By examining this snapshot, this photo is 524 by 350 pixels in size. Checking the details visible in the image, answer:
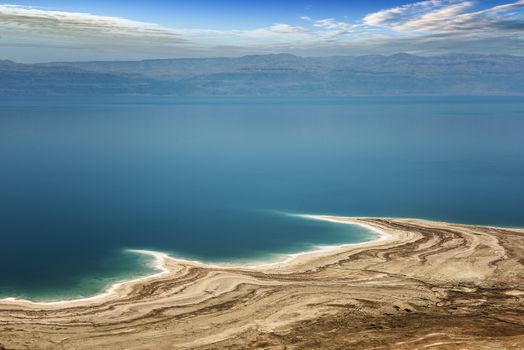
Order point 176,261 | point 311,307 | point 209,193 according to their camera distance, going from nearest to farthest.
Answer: point 311,307 → point 176,261 → point 209,193

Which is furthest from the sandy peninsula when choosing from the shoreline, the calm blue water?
the calm blue water

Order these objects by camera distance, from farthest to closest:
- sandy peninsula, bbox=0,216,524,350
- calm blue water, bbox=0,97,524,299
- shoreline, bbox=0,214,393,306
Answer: calm blue water, bbox=0,97,524,299, shoreline, bbox=0,214,393,306, sandy peninsula, bbox=0,216,524,350

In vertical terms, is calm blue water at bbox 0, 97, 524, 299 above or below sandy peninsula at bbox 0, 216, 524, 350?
below

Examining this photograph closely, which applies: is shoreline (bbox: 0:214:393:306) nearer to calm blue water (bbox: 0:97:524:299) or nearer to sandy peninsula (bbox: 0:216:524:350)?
sandy peninsula (bbox: 0:216:524:350)

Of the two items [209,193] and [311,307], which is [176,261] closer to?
[311,307]

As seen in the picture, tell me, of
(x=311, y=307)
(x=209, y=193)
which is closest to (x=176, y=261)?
(x=311, y=307)

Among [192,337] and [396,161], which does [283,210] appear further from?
[396,161]

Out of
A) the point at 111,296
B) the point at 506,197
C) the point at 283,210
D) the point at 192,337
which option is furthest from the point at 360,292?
the point at 506,197
